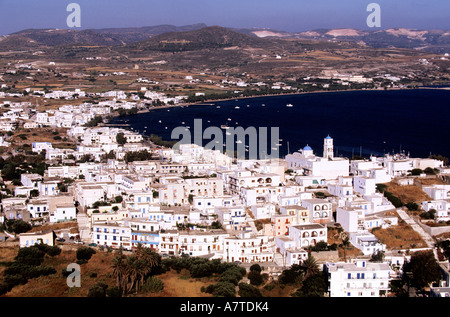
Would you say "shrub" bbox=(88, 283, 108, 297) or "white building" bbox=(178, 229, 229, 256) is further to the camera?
"white building" bbox=(178, 229, 229, 256)

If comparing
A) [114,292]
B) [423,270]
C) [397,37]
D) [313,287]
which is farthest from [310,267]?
[397,37]

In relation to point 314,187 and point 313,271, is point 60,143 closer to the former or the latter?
point 314,187

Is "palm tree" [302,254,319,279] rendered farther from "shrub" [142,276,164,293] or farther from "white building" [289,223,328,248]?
"shrub" [142,276,164,293]

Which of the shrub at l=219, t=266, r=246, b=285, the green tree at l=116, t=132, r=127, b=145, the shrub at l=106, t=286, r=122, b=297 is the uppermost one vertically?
the green tree at l=116, t=132, r=127, b=145

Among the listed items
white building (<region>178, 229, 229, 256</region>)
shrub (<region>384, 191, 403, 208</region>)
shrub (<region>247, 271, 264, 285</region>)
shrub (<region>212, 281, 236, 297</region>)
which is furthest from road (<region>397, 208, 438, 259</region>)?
shrub (<region>212, 281, 236, 297</region>)

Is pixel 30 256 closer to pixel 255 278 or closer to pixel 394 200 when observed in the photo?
pixel 255 278

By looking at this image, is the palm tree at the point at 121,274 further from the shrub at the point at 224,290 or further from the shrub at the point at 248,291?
the shrub at the point at 248,291

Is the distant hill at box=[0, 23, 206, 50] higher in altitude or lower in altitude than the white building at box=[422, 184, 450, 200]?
higher

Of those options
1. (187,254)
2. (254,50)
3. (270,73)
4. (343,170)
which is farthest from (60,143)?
(254,50)

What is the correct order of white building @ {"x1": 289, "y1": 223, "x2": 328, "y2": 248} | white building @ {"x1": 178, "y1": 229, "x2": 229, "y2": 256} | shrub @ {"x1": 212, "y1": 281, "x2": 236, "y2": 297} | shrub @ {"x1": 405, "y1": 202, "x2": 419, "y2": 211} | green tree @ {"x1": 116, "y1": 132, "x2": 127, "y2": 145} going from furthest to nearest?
green tree @ {"x1": 116, "y1": 132, "x2": 127, "y2": 145}
shrub @ {"x1": 405, "y1": 202, "x2": 419, "y2": 211}
white building @ {"x1": 289, "y1": 223, "x2": 328, "y2": 248}
white building @ {"x1": 178, "y1": 229, "x2": 229, "y2": 256}
shrub @ {"x1": 212, "y1": 281, "x2": 236, "y2": 297}
